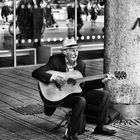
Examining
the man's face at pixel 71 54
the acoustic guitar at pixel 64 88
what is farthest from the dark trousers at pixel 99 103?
the man's face at pixel 71 54

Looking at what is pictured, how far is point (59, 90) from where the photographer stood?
6930 millimetres

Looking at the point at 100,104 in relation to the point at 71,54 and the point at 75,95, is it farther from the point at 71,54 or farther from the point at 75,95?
the point at 71,54

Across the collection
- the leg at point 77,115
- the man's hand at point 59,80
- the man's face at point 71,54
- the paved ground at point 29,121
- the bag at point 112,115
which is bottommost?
the paved ground at point 29,121

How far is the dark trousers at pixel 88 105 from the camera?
6809 mm

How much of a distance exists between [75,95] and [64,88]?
0.18 meters

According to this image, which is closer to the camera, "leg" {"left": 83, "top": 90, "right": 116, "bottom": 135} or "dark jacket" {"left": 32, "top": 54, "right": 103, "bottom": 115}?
"dark jacket" {"left": 32, "top": 54, "right": 103, "bottom": 115}

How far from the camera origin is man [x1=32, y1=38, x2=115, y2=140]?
683cm

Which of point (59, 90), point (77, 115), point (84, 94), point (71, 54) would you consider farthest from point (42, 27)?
point (77, 115)

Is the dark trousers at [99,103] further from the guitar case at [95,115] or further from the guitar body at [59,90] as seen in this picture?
the guitar body at [59,90]

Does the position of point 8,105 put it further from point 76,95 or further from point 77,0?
point 77,0

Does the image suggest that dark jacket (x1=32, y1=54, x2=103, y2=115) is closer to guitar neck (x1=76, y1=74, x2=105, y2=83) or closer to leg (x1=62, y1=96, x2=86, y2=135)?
guitar neck (x1=76, y1=74, x2=105, y2=83)

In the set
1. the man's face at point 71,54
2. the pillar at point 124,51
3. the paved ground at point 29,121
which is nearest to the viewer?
the man's face at point 71,54

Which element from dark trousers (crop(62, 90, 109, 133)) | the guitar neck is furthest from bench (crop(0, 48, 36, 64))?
the guitar neck

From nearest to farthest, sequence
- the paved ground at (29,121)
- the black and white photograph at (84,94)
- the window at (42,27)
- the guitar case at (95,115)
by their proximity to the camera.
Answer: the black and white photograph at (84,94), the paved ground at (29,121), the guitar case at (95,115), the window at (42,27)
